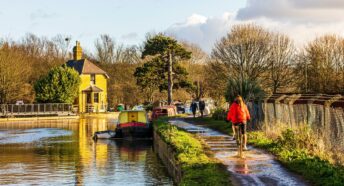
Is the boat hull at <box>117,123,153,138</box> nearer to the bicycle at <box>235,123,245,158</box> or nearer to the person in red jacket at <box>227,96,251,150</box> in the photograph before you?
the bicycle at <box>235,123,245,158</box>

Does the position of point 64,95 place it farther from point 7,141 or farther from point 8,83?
point 7,141

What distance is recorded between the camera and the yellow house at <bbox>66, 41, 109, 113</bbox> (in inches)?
3155

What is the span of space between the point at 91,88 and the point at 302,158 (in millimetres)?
67936

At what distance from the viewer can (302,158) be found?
1519 cm

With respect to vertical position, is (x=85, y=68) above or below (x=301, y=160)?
above

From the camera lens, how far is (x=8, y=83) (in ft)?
218

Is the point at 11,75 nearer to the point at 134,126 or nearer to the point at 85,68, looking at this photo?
the point at 85,68

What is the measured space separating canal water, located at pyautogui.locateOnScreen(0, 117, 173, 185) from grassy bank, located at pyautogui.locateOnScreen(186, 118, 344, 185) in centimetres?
382

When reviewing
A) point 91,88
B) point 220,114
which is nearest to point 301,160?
point 220,114

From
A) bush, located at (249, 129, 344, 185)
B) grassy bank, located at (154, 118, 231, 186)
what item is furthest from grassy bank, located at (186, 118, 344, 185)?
grassy bank, located at (154, 118, 231, 186)

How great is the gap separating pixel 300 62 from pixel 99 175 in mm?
42337

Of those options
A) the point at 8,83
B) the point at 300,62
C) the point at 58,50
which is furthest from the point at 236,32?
the point at 58,50

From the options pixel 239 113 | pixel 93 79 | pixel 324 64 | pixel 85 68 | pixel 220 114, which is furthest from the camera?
pixel 93 79

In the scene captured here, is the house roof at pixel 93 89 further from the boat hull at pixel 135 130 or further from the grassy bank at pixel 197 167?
the grassy bank at pixel 197 167
